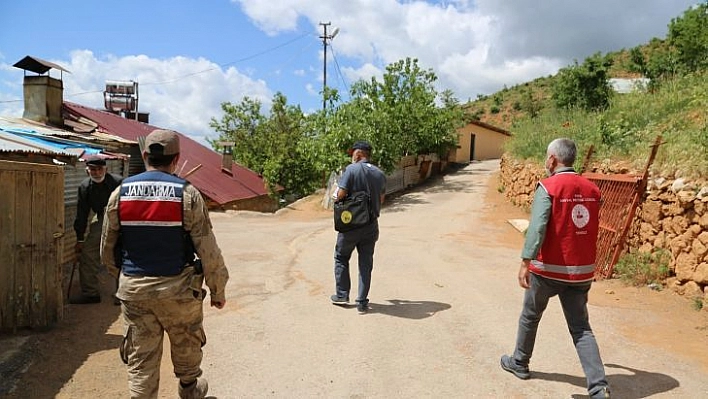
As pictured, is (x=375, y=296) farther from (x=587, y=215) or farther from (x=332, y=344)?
(x=587, y=215)

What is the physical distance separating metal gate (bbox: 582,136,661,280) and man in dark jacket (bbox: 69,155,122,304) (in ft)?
20.6

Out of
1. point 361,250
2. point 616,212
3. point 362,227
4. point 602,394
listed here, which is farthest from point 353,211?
point 616,212

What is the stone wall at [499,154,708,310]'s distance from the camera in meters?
5.86

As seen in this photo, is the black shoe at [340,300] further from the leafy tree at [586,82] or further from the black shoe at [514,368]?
the leafy tree at [586,82]

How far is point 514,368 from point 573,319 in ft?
2.15

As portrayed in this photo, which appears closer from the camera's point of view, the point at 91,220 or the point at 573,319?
the point at 573,319

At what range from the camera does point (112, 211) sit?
2.98 metres

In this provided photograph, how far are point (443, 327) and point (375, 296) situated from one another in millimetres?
1338

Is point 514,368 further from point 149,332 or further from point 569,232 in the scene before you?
point 149,332

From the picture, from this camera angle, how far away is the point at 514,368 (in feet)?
12.9

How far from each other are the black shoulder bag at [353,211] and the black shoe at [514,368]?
81.4 inches

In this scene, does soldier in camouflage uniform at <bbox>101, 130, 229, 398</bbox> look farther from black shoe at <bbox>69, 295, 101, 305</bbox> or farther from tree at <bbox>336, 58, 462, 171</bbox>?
tree at <bbox>336, 58, 462, 171</bbox>

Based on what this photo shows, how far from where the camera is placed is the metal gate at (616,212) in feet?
22.7

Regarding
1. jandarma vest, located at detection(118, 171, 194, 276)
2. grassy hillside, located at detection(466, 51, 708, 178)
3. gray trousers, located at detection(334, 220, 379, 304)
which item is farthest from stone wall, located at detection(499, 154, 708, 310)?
jandarma vest, located at detection(118, 171, 194, 276)
